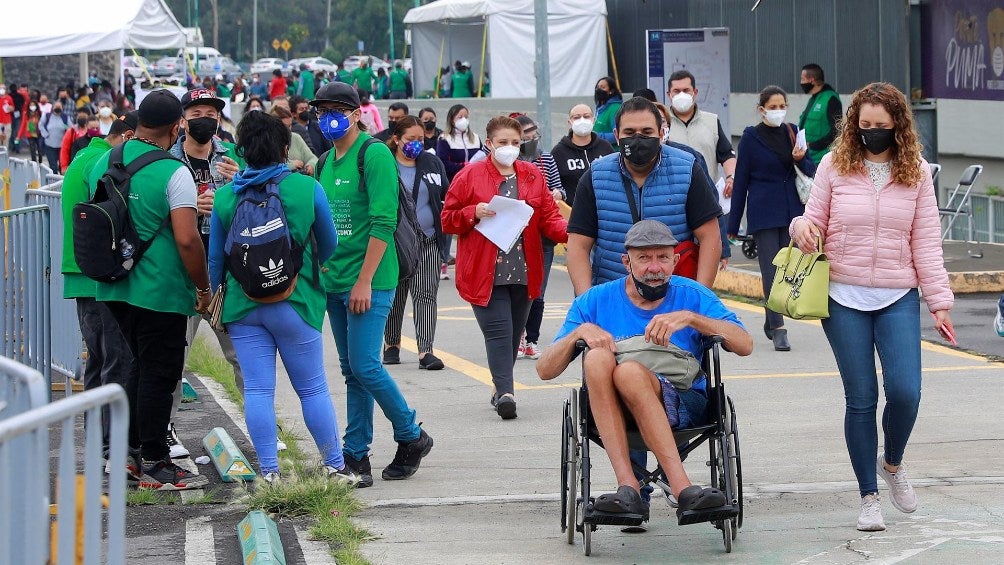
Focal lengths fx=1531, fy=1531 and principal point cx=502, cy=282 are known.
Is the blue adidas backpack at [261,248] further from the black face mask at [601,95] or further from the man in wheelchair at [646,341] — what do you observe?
the black face mask at [601,95]

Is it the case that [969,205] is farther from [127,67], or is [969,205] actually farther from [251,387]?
[127,67]

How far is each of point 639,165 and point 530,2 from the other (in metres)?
26.3

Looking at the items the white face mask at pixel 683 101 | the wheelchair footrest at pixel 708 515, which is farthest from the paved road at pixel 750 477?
the white face mask at pixel 683 101

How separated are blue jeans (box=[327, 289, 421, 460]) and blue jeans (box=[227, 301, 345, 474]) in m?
0.37

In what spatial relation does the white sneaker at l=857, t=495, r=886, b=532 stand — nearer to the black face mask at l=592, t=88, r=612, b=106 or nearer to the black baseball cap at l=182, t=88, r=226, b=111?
the black baseball cap at l=182, t=88, r=226, b=111

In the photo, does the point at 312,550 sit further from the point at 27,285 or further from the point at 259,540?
the point at 27,285

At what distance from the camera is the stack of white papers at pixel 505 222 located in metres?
8.61

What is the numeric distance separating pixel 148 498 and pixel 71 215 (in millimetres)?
1309

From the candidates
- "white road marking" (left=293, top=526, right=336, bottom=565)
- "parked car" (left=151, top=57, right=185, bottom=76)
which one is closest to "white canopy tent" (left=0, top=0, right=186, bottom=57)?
"white road marking" (left=293, top=526, right=336, bottom=565)

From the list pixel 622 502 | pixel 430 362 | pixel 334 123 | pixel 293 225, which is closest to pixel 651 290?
pixel 622 502

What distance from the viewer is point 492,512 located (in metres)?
6.55

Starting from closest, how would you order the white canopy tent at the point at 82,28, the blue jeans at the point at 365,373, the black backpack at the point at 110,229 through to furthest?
the black backpack at the point at 110,229
the blue jeans at the point at 365,373
the white canopy tent at the point at 82,28

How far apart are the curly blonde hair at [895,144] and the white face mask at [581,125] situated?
5.27m

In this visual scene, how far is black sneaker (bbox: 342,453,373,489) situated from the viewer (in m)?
7.11
